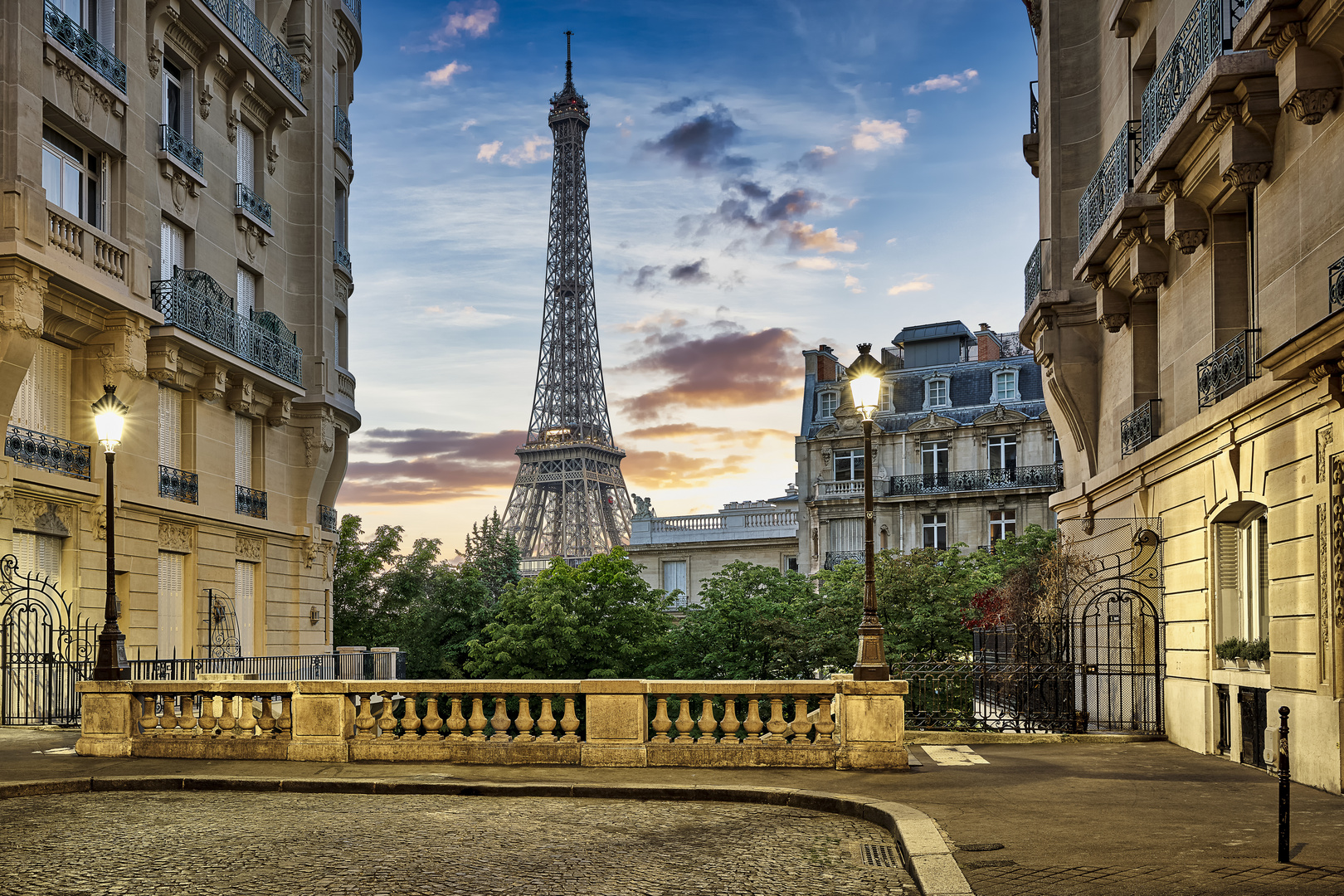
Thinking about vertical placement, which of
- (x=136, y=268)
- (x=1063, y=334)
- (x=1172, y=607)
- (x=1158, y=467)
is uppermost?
(x=136, y=268)

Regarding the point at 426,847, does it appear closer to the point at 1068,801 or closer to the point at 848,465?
the point at 1068,801

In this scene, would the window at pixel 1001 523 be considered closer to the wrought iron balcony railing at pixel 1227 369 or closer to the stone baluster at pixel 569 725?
the wrought iron balcony railing at pixel 1227 369

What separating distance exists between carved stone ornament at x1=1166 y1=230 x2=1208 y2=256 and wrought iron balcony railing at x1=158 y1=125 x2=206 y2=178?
1972cm

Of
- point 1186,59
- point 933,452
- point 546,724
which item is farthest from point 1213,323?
point 933,452

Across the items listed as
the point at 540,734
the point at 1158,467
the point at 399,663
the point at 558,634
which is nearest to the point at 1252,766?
the point at 1158,467

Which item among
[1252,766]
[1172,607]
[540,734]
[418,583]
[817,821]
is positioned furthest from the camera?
[418,583]

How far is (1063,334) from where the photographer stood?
22062 mm

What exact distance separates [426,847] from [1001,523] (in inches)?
1815

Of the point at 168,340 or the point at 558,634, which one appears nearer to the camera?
the point at 168,340

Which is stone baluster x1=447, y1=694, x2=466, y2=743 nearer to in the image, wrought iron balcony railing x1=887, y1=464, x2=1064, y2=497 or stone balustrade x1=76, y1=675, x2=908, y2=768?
stone balustrade x1=76, y1=675, x2=908, y2=768

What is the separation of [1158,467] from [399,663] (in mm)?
26118

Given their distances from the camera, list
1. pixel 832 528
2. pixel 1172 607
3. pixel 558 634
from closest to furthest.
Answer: pixel 1172 607 < pixel 558 634 < pixel 832 528

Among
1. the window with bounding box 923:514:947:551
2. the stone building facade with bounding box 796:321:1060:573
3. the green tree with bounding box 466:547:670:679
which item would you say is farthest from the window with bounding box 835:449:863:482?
the green tree with bounding box 466:547:670:679

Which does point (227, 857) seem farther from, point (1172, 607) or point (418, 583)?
point (418, 583)
